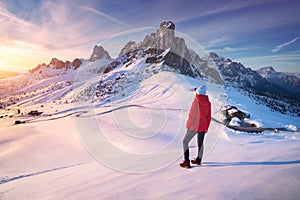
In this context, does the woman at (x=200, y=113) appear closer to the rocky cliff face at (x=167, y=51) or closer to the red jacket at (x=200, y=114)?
the red jacket at (x=200, y=114)

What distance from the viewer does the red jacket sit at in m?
4.78

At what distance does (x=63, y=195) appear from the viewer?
4016mm

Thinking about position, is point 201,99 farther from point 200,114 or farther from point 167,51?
point 167,51

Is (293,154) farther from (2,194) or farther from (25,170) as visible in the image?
(25,170)

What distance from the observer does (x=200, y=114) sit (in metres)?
4.82

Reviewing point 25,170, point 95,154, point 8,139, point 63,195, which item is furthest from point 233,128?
point 8,139

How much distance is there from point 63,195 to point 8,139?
13.3 m

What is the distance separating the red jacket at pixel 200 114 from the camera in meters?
4.78

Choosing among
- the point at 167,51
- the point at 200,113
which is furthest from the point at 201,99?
the point at 167,51

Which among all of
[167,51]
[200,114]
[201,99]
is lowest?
[200,114]

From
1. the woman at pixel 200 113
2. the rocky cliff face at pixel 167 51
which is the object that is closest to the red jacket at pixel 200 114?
the woman at pixel 200 113

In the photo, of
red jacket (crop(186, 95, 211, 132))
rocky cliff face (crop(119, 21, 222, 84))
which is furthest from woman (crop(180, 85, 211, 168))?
rocky cliff face (crop(119, 21, 222, 84))

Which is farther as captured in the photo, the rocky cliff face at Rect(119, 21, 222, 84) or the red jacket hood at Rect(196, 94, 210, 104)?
the rocky cliff face at Rect(119, 21, 222, 84)

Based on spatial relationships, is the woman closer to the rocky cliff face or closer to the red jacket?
the red jacket
